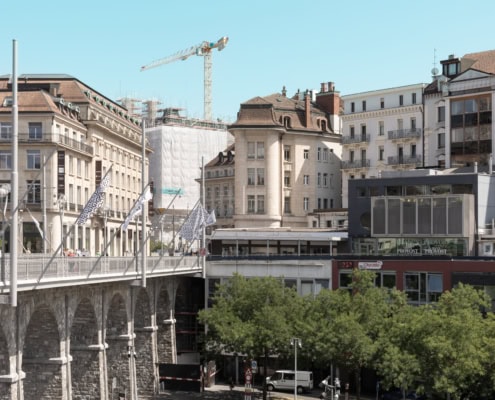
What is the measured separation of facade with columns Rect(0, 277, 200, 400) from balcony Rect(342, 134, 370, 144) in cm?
3957

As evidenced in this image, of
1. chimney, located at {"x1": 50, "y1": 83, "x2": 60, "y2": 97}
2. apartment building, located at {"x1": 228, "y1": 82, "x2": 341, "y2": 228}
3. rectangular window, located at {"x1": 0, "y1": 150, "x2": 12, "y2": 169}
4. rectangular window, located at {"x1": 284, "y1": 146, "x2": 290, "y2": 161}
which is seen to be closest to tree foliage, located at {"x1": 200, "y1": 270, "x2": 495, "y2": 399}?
rectangular window, located at {"x1": 0, "y1": 150, "x2": 12, "y2": 169}

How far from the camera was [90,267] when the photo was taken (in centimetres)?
5684

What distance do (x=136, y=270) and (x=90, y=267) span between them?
12748mm

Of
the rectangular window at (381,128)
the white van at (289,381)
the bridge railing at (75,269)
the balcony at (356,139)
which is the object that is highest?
the rectangular window at (381,128)

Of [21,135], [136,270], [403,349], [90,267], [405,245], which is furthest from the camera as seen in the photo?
[21,135]

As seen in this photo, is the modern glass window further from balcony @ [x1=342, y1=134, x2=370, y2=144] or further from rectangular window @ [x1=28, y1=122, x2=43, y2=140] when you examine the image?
balcony @ [x1=342, y1=134, x2=370, y2=144]

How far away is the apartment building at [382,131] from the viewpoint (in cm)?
11762

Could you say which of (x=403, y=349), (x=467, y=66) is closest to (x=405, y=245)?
(x=403, y=349)

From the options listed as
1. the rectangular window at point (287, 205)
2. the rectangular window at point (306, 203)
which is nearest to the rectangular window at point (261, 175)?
the rectangular window at point (287, 205)

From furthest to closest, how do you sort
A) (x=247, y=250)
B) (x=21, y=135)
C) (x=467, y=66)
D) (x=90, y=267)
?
1. (x=467, y=66)
2. (x=21, y=135)
3. (x=247, y=250)
4. (x=90, y=267)

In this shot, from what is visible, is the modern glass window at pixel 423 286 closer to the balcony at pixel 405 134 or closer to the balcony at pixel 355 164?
the balcony at pixel 405 134

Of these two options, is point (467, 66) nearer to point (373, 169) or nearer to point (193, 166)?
point (373, 169)

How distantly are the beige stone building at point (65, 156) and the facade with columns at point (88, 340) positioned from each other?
11643 millimetres

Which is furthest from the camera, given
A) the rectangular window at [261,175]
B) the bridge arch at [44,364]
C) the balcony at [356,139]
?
the balcony at [356,139]
